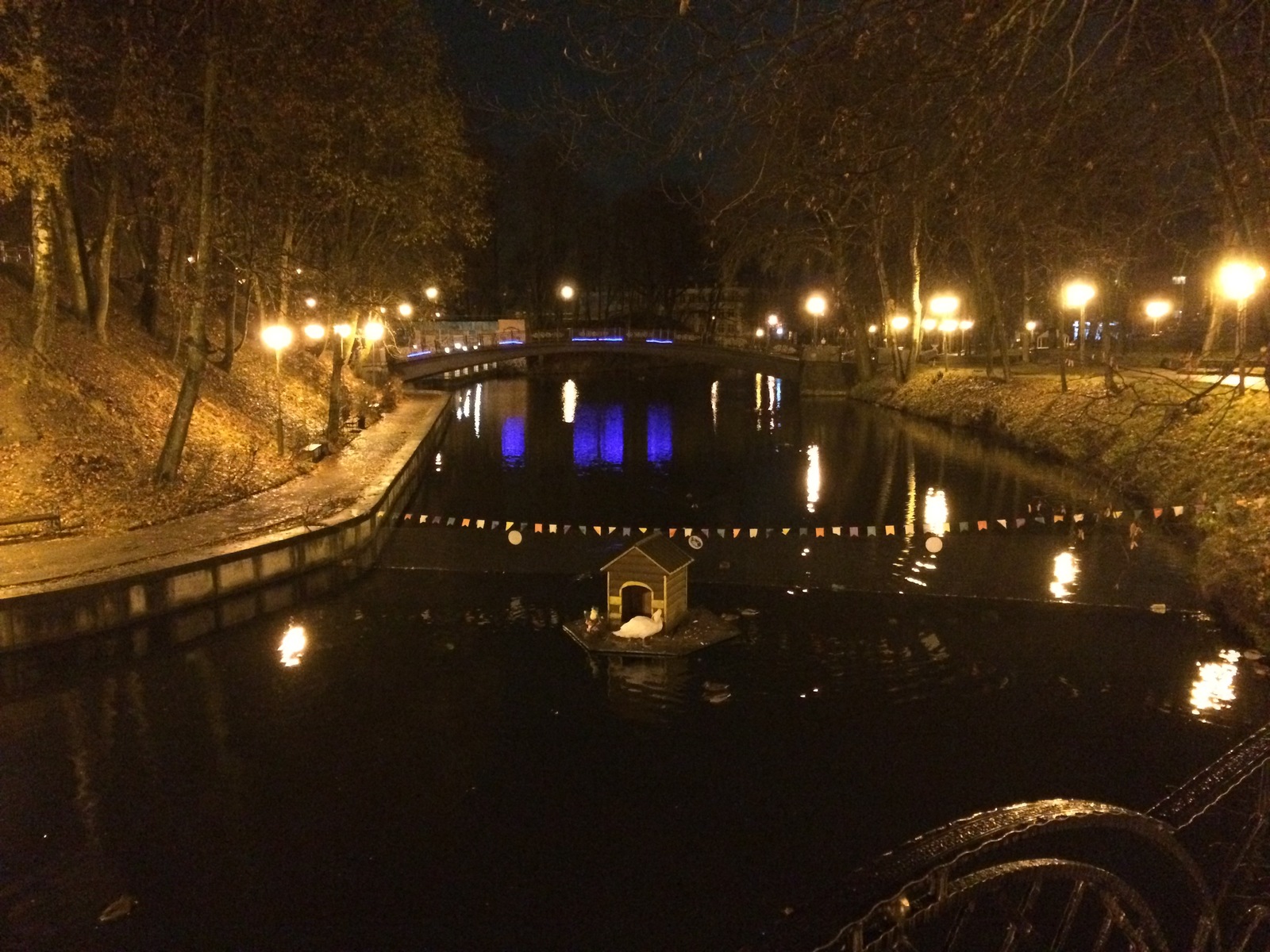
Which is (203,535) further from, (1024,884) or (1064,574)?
(1024,884)

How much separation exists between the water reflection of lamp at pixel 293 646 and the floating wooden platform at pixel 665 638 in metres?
3.24

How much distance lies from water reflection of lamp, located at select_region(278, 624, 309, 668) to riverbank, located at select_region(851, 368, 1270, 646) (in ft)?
29.8

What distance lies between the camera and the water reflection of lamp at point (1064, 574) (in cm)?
1331

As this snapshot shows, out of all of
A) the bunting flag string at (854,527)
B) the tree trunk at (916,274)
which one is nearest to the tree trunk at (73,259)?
the bunting flag string at (854,527)

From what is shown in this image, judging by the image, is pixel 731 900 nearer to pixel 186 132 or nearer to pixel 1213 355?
pixel 186 132

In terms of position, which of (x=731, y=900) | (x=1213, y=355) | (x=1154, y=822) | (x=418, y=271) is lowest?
(x=731, y=900)

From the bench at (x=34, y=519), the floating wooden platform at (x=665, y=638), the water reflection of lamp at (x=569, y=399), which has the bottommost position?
the floating wooden platform at (x=665, y=638)

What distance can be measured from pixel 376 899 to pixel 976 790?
4.95 metres

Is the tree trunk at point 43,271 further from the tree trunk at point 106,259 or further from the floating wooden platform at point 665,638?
the floating wooden platform at point 665,638

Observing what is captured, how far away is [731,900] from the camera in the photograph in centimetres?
662

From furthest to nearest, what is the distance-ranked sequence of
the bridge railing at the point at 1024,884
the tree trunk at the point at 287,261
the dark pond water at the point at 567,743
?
the tree trunk at the point at 287,261, the dark pond water at the point at 567,743, the bridge railing at the point at 1024,884

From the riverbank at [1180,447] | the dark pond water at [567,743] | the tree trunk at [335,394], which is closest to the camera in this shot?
the dark pond water at [567,743]

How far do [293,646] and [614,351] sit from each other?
4780cm

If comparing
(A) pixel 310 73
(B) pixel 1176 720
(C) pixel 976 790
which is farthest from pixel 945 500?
(A) pixel 310 73
